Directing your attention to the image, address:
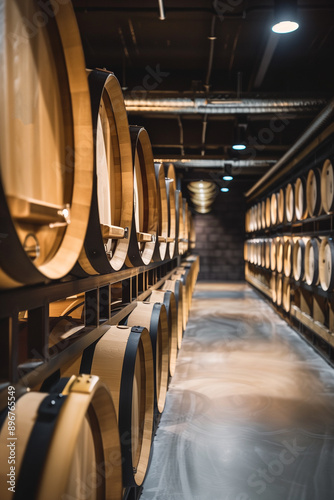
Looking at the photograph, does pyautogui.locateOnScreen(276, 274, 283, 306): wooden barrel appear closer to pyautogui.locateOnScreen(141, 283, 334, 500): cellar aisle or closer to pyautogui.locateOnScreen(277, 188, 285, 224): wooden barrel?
pyautogui.locateOnScreen(277, 188, 285, 224): wooden barrel

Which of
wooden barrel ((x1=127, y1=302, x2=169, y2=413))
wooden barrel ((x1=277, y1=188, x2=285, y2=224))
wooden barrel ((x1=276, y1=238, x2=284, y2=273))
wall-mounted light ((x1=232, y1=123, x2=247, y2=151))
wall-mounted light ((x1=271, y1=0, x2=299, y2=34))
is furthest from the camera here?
wooden barrel ((x1=277, y1=188, x2=285, y2=224))

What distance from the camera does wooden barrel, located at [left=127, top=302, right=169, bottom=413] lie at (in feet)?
7.40

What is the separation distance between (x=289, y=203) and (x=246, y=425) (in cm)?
468

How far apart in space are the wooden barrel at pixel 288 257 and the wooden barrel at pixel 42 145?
5801 millimetres

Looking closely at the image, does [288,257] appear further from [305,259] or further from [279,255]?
[305,259]

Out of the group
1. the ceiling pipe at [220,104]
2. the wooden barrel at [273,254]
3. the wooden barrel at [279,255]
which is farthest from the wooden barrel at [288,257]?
the ceiling pipe at [220,104]

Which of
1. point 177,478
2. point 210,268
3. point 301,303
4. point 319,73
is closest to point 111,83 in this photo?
point 177,478

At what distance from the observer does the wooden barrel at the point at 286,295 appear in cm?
705

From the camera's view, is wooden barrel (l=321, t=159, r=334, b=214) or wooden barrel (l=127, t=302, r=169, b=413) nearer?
wooden barrel (l=127, t=302, r=169, b=413)

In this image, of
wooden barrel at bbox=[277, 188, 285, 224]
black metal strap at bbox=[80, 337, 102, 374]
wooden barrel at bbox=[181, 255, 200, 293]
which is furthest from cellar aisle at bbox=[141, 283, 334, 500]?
wooden barrel at bbox=[277, 188, 285, 224]

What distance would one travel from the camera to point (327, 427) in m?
3.10

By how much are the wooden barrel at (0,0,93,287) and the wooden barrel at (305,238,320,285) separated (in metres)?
4.38

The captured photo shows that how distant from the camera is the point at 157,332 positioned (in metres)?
2.44

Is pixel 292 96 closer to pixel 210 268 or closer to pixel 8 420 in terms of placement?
pixel 8 420
